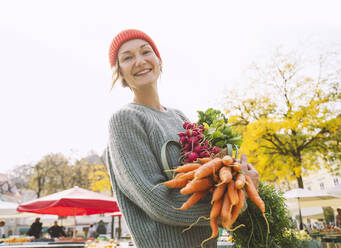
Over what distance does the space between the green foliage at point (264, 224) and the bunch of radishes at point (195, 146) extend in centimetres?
54

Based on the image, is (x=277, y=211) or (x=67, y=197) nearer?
(x=277, y=211)

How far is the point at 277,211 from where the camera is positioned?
2158 mm

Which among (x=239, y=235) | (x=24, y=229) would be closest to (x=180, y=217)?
(x=239, y=235)

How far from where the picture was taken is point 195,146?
1.41 metres

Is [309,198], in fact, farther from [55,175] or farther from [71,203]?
[55,175]

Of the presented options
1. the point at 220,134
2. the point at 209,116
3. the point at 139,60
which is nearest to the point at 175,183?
the point at 220,134

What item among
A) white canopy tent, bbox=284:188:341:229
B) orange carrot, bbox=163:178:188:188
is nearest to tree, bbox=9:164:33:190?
white canopy tent, bbox=284:188:341:229

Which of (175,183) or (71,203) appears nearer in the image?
(175,183)

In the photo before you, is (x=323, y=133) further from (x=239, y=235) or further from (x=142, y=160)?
(x=142, y=160)

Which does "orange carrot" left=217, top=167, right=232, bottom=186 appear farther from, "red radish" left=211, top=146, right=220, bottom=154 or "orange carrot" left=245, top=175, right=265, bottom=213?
"red radish" left=211, top=146, right=220, bottom=154

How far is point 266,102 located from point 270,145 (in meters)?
2.12

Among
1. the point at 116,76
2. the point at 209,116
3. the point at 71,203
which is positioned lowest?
the point at 71,203

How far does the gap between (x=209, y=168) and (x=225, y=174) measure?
0.31 feet

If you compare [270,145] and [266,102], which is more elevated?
[266,102]
